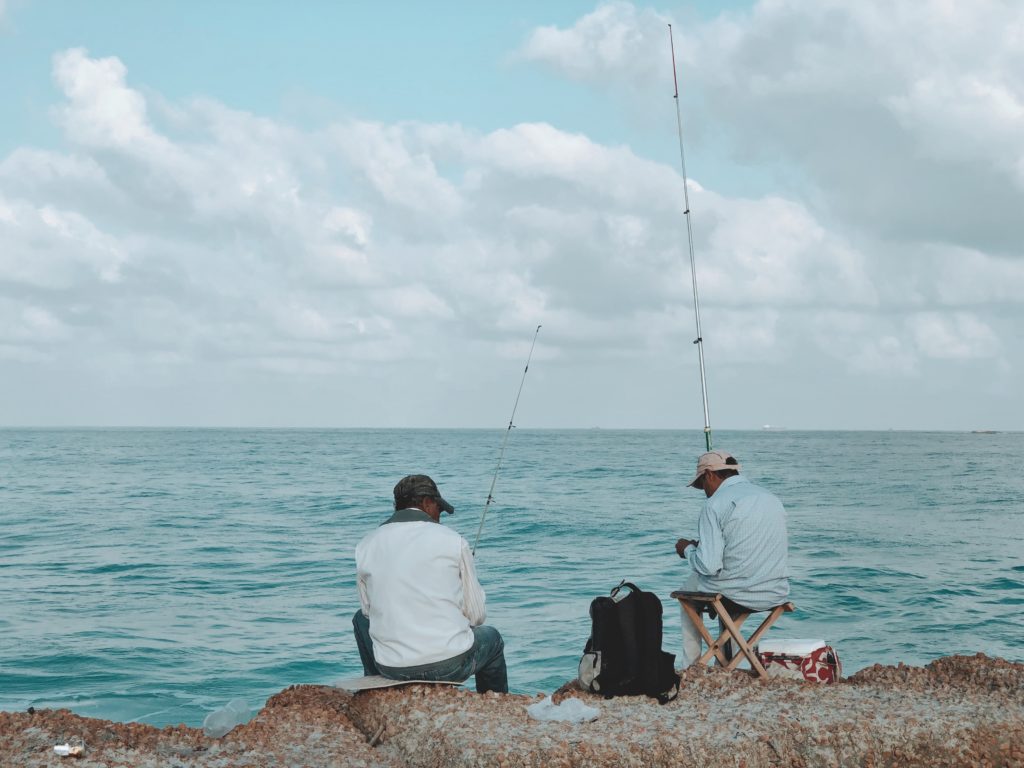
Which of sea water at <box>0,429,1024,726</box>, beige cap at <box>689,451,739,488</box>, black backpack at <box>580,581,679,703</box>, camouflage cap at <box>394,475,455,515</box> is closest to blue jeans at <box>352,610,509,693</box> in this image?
black backpack at <box>580,581,679,703</box>

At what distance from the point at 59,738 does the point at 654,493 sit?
25.2 m

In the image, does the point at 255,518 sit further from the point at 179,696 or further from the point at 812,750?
the point at 812,750

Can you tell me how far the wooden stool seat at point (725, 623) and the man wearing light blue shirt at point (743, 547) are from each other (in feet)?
0.28

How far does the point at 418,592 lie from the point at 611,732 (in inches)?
45.7

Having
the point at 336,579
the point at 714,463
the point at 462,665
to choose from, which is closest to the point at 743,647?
the point at 714,463

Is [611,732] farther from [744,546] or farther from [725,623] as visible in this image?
[744,546]

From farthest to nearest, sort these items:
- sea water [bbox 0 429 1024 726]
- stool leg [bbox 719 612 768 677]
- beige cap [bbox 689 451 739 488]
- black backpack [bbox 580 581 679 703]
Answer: sea water [bbox 0 429 1024 726] → beige cap [bbox 689 451 739 488] → stool leg [bbox 719 612 768 677] → black backpack [bbox 580 581 679 703]

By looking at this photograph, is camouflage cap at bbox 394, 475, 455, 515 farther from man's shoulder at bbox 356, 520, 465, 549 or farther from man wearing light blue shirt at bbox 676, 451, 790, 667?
man wearing light blue shirt at bbox 676, 451, 790, 667

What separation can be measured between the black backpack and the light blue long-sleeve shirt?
0.64m

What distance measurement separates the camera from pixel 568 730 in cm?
455

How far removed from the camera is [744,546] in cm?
554

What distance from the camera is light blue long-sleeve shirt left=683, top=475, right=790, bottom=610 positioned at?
217 inches

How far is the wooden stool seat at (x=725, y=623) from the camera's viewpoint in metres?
5.46

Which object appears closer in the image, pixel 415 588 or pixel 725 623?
pixel 415 588
